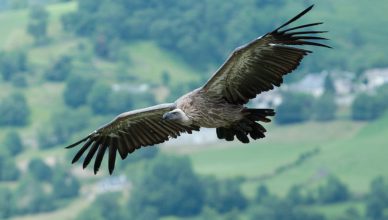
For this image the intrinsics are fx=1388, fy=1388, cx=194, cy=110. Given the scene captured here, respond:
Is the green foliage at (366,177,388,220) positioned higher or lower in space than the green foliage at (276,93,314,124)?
lower

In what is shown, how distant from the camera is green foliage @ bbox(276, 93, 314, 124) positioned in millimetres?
172250

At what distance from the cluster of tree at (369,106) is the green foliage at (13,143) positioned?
42790 millimetres

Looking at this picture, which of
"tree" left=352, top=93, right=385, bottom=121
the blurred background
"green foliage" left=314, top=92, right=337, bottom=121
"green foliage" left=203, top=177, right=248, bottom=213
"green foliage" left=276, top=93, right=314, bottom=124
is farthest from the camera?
"green foliage" left=314, top=92, right=337, bottom=121

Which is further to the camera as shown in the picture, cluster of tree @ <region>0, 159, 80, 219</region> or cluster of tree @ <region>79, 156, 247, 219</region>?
cluster of tree @ <region>79, 156, 247, 219</region>

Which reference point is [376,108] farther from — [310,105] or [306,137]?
[306,137]

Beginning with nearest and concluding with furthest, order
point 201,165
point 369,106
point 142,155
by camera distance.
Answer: point 201,165, point 142,155, point 369,106

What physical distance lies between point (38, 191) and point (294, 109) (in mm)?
37112

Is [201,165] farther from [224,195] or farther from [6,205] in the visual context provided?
[6,205]

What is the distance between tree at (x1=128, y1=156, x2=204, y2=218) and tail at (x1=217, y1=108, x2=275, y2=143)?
132 meters

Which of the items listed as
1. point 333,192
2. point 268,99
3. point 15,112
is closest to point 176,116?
point 333,192

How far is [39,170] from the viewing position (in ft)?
561

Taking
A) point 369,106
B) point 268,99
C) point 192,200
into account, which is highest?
point 268,99

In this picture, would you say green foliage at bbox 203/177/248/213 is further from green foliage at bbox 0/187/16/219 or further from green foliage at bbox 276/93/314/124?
green foliage at bbox 0/187/16/219

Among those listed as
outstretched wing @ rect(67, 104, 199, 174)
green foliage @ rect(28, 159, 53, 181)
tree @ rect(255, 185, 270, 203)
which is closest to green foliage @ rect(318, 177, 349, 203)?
tree @ rect(255, 185, 270, 203)
